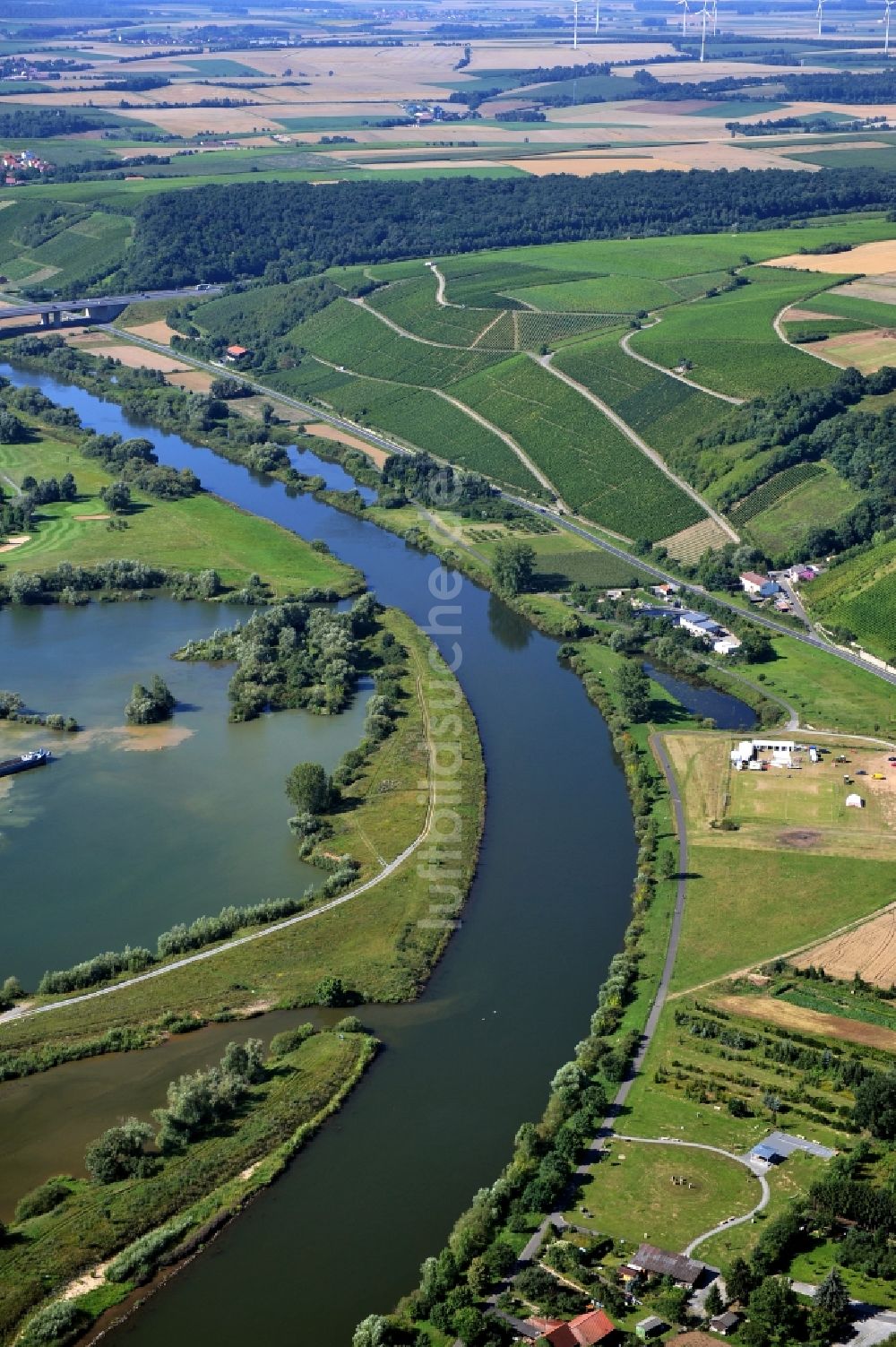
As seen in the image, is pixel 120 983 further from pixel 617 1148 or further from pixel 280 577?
pixel 280 577

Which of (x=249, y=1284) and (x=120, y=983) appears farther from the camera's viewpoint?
(x=120, y=983)

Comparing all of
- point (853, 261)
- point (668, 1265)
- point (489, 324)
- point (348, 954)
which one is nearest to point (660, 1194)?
point (668, 1265)

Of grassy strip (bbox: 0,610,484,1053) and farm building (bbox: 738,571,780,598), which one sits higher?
farm building (bbox: 738,571,780,598)

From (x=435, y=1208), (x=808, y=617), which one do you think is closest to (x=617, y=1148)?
(x=435, y=1208)

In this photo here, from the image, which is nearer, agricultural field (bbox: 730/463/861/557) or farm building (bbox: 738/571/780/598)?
farm building (bbox: 738/571/780/598)

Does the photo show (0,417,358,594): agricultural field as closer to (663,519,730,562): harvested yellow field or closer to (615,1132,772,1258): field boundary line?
(663,519,730,562): harvested yellow field

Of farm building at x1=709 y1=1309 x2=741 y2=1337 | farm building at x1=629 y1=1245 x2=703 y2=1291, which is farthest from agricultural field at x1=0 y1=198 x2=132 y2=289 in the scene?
farm building at x1=709 y1=1309 x2=741 y2=1337
